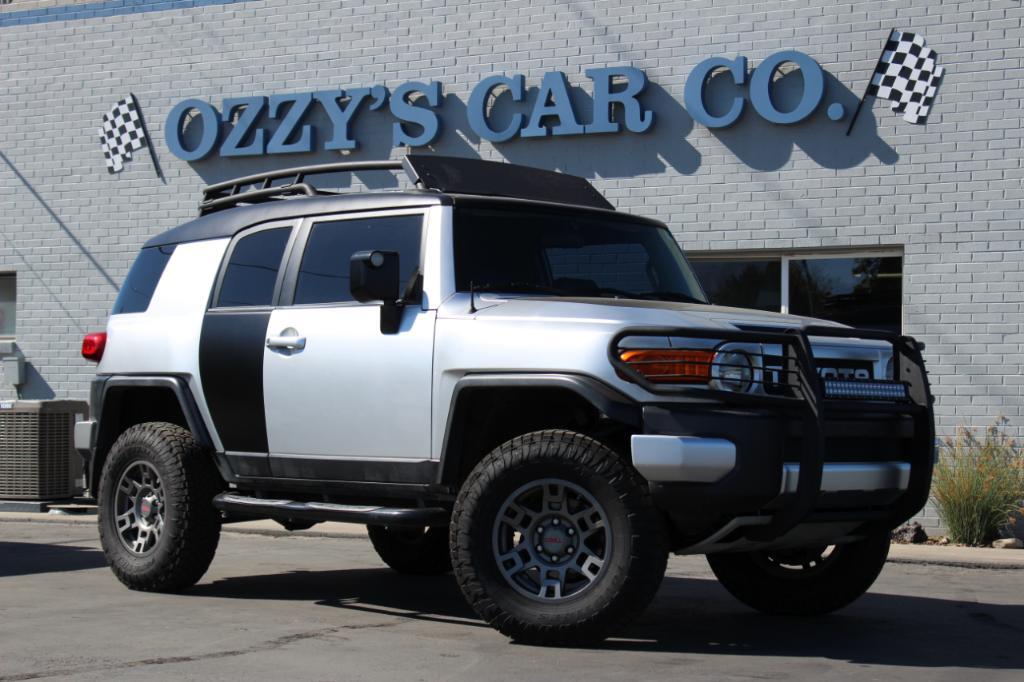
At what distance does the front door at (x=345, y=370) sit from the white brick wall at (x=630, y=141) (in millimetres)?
6790

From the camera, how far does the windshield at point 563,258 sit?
23.5ft

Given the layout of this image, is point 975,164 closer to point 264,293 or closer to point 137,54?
point 264,293

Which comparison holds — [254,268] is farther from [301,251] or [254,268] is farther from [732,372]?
[732,372]

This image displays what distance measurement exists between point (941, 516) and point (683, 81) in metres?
4.86

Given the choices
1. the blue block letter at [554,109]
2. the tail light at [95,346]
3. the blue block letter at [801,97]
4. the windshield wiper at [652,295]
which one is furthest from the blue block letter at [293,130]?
the windshield wiper at [652,295]

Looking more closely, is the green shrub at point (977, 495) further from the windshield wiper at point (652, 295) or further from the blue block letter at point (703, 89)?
the windshield wiper at point (652, 295)

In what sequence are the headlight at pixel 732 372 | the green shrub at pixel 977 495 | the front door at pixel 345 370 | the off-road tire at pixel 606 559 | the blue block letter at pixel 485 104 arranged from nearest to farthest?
the off-road tire at pixel 606 559, the headlight at pixel 732 372, the front door at pixel 345 370, the green shrub at pixel 977 495, the blue block letter at pixel 485 104

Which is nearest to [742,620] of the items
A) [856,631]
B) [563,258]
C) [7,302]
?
[856,631]

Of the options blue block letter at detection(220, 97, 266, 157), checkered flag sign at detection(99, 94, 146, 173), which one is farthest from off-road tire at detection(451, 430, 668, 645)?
checkered flag sign at detection(99, 94, 146, 173)

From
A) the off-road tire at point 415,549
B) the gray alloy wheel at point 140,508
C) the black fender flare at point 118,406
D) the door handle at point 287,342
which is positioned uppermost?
the door handle at point 287,342

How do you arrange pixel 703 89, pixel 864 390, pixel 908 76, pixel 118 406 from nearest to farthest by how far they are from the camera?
pixel 864 390
pixel 118 406
pixel 908 76
pixel 703 89

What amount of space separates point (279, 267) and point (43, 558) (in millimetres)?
3675

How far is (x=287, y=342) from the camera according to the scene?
7559 millimetres

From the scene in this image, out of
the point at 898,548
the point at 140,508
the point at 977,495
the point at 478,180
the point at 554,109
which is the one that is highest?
the point at 554,109
